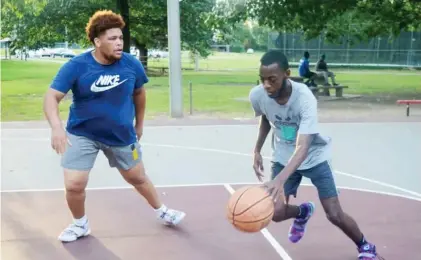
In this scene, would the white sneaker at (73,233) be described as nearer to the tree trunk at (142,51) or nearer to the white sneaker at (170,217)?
the white sneaker at (170,217)

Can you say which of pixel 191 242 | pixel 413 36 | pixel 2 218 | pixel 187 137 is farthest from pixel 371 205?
pixel 413 36

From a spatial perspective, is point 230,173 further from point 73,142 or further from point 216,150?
point 73,142

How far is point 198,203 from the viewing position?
21.6 feet

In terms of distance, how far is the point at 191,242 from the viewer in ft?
17.1

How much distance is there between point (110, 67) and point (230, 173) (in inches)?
146

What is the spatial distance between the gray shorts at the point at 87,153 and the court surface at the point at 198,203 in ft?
2.32

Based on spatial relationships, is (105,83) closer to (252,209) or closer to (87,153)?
(87,153)

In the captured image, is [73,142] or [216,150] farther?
[216,150]

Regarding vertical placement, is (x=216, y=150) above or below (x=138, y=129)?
below

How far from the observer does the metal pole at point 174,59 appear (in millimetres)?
15047

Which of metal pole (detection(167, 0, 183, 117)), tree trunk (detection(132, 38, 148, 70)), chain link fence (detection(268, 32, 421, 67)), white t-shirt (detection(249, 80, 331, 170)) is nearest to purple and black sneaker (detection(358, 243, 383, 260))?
white t-shirt (detection(249, 80, 331, 170))

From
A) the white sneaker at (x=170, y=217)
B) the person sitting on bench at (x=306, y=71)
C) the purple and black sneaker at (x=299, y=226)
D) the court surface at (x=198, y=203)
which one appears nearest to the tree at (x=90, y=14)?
the person sitting on bench at (x=306, y=71)

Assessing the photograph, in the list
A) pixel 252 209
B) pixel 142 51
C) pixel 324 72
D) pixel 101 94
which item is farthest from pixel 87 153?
pixel 142 51

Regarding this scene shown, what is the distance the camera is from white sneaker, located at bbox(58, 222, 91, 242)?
5.23 metres
